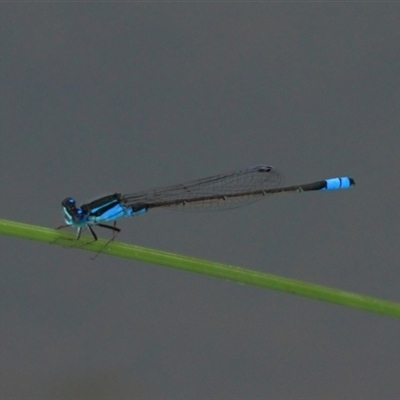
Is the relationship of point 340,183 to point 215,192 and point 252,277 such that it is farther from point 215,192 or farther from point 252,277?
point 252,277

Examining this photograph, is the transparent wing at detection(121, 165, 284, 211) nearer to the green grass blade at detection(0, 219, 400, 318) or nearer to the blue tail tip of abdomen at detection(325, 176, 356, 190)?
the blue tail tip of abdomen at detection(325, 176, 356, 190)

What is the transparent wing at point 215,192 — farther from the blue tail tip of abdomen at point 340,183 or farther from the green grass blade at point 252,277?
the green grass blade at point 252,277

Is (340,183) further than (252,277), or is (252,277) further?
(340,183)

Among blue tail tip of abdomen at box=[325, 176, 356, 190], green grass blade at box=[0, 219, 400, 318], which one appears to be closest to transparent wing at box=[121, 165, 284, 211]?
blue tail tip of abdomen at box=[325, 176, 356, 190]

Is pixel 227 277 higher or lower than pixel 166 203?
lower

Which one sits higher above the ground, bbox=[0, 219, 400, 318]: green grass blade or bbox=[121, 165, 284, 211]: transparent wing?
bbox=[121, 165, 284, 211]: transparent wing

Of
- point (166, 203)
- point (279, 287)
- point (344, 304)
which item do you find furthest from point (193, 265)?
point (166, 203)

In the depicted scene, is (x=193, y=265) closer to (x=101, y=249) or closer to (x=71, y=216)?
(x=101, y=249)

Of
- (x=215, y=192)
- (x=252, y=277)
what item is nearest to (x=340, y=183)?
(x=215, y=192)
